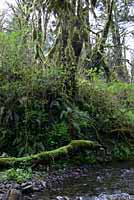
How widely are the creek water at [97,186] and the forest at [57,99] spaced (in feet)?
3.51

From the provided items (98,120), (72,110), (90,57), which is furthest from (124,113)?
(90,57)

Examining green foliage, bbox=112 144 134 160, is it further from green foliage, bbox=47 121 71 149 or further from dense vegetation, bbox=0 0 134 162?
green foliage, bbox=47 121 71 149

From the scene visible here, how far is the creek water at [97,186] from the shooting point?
26.1 ft

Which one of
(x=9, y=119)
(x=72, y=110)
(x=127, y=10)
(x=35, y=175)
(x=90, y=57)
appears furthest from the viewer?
(x=127, y=10)

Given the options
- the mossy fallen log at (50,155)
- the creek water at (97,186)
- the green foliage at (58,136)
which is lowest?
the creek water at (97,186)

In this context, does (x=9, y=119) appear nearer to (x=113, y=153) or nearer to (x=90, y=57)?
(x=113, y=153)

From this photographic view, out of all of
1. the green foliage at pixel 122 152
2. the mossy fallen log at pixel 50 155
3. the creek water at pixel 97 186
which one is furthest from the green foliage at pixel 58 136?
the green foliage at pixel 122 152

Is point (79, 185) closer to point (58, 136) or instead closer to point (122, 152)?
point (58, 136)

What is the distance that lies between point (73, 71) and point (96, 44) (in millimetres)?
3385

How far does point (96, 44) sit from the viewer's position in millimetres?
16094

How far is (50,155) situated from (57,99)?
2.40 m

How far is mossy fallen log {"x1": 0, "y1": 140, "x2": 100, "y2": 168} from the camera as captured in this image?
31.8 ft

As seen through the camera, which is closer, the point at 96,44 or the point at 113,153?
the point at 113,153

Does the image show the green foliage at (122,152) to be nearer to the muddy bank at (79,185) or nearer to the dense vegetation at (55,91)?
the dense vegetation at (55,91)
